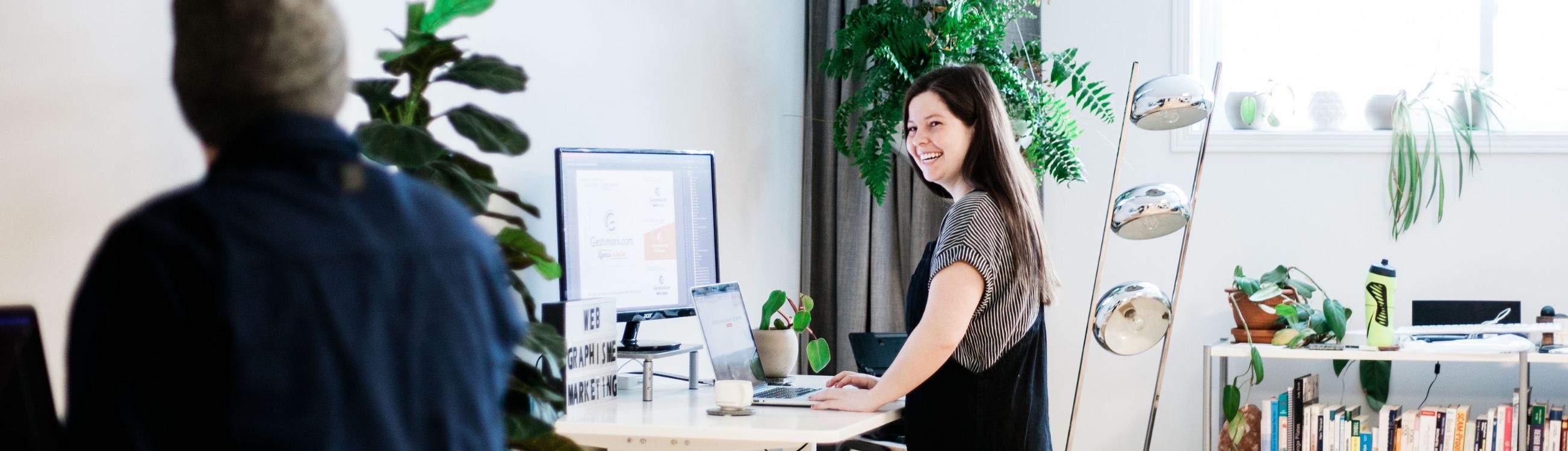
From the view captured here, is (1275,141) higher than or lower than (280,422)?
higher

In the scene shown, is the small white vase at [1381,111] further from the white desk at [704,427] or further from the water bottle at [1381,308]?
the white desk at [704,427]

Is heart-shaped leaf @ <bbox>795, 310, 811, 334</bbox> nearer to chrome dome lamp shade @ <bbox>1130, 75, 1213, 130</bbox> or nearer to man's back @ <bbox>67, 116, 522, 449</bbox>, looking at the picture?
chrome dome lamp shade @ <bbox>1130, 75, 1213, 130</bbox>

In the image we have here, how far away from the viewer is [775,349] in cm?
246

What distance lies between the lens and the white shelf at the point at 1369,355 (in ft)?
9.93

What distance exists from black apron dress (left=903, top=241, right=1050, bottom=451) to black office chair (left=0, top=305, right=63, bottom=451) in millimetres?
1271

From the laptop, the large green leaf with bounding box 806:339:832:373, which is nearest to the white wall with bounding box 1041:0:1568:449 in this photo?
the large green leaf with bounding box 806:339:832:373

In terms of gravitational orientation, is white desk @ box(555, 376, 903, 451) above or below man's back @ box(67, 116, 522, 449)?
below

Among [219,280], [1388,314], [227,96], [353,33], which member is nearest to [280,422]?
[219,280]

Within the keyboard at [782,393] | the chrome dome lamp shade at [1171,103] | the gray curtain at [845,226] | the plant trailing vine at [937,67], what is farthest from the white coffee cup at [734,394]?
the gray curtain at [845,226]

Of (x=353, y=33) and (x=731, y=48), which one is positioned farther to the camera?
(x=731, y=48)

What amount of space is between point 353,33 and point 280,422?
128cm

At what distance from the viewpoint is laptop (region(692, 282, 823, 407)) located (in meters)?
2.24

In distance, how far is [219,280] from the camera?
0.67 metres

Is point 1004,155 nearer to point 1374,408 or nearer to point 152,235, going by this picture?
point 152,235
